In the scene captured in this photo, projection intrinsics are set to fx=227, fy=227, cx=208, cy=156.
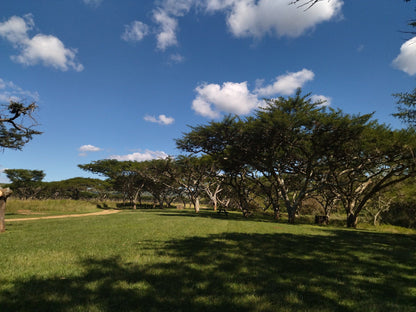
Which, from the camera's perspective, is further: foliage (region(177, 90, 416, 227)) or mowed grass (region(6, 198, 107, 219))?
mowed grass (region(6, 198, 107, 219))

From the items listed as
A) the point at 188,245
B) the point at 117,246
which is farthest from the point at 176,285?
the point at 117,246

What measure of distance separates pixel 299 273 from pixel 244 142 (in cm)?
1774

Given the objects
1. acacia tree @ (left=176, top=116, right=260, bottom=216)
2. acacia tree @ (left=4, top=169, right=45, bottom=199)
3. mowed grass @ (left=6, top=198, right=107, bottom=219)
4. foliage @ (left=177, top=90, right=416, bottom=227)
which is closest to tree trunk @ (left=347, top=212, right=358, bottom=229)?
foliage @ (left=177, top=90, right=416, bottom=227)

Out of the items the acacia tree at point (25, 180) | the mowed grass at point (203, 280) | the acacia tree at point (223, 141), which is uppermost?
the acacia tree at point (223, 141)

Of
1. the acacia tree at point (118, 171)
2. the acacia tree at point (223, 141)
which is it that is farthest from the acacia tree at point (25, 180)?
the acacia tree at point (223, 141)

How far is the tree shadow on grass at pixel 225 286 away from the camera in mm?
3604

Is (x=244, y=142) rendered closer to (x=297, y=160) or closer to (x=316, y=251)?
(x=297, y=160)

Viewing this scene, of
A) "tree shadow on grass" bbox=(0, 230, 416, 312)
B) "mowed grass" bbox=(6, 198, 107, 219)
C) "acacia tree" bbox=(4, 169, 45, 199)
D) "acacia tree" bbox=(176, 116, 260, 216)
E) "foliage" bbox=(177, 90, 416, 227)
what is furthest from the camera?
"acacia tree" bbox=(4, 169, 45, 199)

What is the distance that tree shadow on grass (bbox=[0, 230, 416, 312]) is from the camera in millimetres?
3604

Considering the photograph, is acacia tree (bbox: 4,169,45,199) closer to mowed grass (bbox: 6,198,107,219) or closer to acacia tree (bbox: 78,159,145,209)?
acacia tree (bbox: 78,159,145,209)

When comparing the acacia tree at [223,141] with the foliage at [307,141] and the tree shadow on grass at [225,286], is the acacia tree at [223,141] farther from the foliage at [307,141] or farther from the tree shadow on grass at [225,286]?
the tree shadow on grass at [225,286]

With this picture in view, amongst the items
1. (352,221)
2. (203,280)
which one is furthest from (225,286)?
(352,221)

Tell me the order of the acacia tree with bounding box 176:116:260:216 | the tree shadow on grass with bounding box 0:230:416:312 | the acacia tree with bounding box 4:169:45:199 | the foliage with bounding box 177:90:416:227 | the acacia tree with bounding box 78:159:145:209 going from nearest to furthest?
1. the tree shadow on grass with bounding box 0:230:416:312
2. the foliage with bounding box 177:90:416:227
3. the acacia tree with bounding box 176:116:260:216
4. the acacia tree with bounding box 78:159:145:209
5. the acacia tree with bounding box 4:169:45:199

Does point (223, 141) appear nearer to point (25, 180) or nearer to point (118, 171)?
Answer: point (118, 171)
